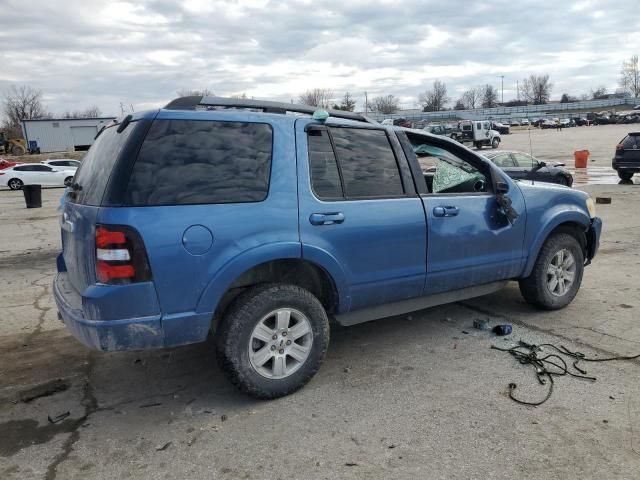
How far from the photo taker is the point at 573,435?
307 cm

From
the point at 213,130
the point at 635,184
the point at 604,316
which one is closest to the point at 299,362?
the point at 213,130

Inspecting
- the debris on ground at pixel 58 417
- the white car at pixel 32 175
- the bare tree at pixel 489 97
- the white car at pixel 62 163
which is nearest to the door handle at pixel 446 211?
the debris on ground at pixel 58 417

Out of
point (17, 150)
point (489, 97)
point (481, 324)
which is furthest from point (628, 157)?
point (489, 97)

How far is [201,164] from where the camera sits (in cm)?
327

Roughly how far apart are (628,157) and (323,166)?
17.7 meters

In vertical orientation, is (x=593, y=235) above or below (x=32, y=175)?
below

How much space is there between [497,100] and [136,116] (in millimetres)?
150096

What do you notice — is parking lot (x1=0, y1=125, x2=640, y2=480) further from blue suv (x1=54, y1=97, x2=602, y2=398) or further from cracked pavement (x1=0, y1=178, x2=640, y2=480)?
blue suv (x1=54, y1=97, x2=602, y2=398)

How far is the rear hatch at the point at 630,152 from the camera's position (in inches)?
700

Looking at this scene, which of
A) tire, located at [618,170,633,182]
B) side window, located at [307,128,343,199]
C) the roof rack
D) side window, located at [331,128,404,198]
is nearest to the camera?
the roof rack

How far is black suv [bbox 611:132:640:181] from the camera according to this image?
58.3 ft

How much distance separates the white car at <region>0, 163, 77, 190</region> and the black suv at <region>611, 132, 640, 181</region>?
77.1 feet

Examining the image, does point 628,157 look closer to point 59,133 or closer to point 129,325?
point 129,325

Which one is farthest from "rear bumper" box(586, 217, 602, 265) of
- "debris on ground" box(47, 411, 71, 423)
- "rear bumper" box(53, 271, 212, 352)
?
"debris on ground" box(47, 411, 71, 423)
